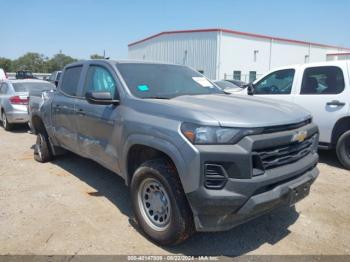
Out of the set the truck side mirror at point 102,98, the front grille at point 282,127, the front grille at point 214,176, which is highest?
the truck side mirror at point 102,98

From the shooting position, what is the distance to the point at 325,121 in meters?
6.05

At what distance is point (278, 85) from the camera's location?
6922 mm

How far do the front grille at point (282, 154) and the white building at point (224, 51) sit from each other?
83.7ft

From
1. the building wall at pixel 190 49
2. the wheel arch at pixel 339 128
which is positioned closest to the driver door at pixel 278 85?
the wheel arch at pixel 339 128

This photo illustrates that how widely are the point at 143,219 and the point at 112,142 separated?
978 mm

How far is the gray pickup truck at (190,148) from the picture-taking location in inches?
108

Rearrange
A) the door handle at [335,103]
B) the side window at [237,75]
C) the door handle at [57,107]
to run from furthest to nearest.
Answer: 1. the side window at [237,75]
2. the door handle at [335,103]
3. the door handle at [57,107]

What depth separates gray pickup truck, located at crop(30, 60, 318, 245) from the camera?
2.74 m

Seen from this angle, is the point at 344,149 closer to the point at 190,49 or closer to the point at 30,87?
the point at 30,87

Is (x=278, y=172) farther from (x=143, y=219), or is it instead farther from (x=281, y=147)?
(x=143, y=219)

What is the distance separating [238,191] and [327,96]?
4146mm

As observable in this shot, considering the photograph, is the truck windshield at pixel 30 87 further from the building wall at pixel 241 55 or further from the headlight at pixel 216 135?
the building wall at pixel 241 55

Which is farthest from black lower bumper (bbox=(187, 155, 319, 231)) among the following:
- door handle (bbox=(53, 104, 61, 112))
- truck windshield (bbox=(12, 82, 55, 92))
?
truck windshield (bbox=(12, 82, 55, 92))

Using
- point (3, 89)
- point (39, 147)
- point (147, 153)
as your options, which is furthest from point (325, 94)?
point (3, 89)
